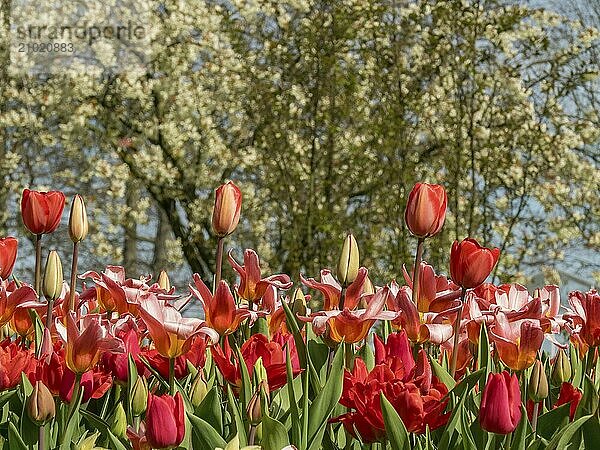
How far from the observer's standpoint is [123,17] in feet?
33.4

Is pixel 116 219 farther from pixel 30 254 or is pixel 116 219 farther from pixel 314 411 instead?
pixel 314 411

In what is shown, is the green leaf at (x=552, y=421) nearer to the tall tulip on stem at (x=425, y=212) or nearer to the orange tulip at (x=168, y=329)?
the tall tulip on stem at (x=425, y=212)

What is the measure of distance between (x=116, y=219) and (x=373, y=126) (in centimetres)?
487

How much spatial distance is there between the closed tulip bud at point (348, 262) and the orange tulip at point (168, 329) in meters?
0.22

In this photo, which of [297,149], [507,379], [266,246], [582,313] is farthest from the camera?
[266,246]

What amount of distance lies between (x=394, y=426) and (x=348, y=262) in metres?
0.34

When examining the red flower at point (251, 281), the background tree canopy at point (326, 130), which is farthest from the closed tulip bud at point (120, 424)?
the background tree canopy at point (326, 130)

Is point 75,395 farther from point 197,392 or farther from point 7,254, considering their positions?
point 7,254

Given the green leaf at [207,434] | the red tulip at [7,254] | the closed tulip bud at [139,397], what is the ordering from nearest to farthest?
the green leaf at [207,434]
the closed tulip bud at [139,397]
the red tulip at [7,254]

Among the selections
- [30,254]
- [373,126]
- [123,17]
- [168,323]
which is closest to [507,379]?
[168,323]

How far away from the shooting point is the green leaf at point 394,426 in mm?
1152

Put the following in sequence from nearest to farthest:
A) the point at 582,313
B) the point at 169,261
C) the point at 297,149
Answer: the point at 582,313, the point at 297,149, the point at 169,261

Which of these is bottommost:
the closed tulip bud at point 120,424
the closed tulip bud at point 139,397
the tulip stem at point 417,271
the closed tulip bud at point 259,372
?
the closed tulip bud at point 120,424

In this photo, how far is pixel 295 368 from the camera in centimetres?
140
